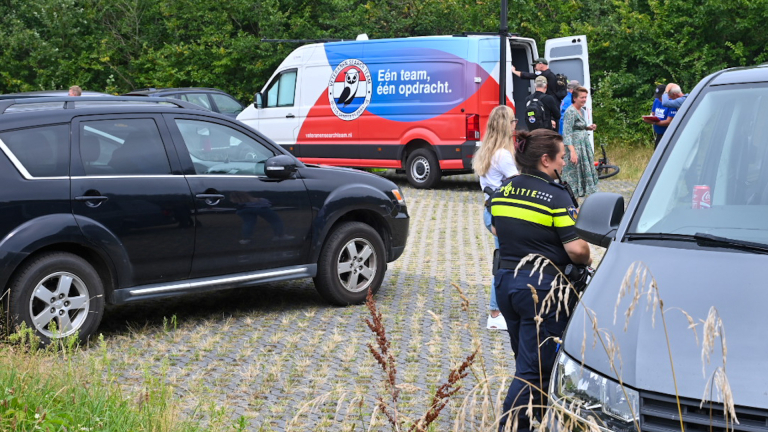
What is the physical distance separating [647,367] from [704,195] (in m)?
1.34

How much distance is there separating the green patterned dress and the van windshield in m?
9.54

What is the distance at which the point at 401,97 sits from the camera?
56.9ft

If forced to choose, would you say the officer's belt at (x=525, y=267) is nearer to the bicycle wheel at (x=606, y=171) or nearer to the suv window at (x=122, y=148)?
the suv window at (x=122, y=148)

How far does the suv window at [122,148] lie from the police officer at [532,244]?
10.7ft

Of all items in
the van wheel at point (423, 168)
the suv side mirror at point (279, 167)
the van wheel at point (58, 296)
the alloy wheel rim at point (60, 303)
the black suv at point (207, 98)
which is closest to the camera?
the van wheel at point (58, 296)

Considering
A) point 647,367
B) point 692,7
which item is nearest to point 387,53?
point 692,7

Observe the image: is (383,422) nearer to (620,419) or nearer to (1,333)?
(620,419)

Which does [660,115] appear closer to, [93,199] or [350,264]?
[350,264]

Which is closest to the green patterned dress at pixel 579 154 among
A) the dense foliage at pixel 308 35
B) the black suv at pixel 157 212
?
the black suv at pixel 157 212

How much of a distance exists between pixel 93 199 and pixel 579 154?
920 cm

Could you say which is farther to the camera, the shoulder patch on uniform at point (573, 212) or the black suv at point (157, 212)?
the black suv at point (157, 212)

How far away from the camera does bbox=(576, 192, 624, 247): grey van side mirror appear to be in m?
4.21

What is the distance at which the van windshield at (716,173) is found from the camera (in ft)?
13.4

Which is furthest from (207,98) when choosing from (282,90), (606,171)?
(606,171)
